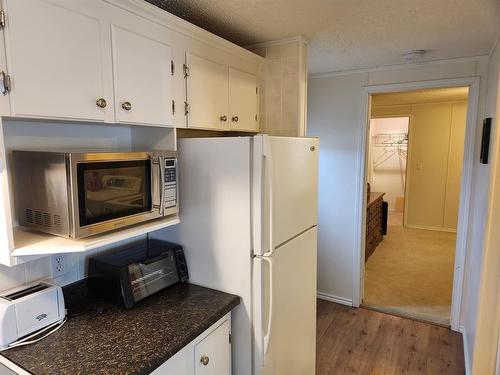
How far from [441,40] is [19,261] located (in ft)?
8.90

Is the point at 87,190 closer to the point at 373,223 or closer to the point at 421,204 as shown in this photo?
the point at 373,223

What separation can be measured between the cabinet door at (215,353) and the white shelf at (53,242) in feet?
1.90

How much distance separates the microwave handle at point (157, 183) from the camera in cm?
156

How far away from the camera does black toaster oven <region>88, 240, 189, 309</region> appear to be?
1.54 meters

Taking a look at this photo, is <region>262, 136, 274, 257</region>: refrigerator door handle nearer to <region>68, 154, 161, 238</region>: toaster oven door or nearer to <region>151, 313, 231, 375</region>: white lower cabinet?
<region>151, 313, 231, 375</region>: white lower cabinet

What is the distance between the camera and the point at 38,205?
4.40 feet

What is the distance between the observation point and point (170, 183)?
5.37 ft

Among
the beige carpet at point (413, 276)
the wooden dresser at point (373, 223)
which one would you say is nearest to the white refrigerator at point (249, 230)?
the beige carpet at point (413, 276)

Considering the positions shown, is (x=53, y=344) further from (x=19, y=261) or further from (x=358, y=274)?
(x=358, y=274)

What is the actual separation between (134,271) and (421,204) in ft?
19.3

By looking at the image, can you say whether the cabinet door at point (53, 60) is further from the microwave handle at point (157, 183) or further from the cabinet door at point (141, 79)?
the microwave handle at point (157, 183)

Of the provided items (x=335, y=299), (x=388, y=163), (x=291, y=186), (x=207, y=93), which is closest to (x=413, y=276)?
(x=335, y=299)

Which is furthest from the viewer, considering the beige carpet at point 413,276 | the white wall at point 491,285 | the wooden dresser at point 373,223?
the wooden dresser at point 373,223

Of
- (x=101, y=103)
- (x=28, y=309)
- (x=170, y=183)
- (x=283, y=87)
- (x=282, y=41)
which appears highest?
(x=282, y=41)
